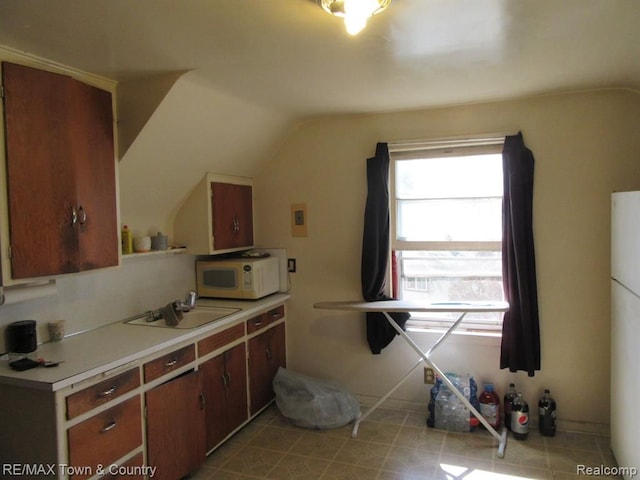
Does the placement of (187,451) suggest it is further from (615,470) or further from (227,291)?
(615,470)

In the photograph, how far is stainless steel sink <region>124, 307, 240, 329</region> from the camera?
2883mm

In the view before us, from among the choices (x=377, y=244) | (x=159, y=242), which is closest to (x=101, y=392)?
(x=159, y=242)

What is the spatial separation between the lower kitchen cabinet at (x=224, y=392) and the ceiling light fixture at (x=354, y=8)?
2.08 m

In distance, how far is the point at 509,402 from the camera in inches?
119

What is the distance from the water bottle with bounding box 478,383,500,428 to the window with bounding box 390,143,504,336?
0.42 metres

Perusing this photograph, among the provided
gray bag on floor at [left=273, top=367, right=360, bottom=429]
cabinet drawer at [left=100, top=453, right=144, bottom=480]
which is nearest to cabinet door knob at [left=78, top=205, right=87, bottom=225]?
cabinet drawer at [left=100, top=453, right=144, bottom=480]

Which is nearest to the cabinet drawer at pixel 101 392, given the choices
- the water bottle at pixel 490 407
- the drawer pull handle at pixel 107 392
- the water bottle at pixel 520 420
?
the drawer pull handle at pixel 107 392

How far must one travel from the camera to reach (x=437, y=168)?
3.32 m

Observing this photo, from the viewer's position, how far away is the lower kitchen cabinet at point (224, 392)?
2.76m

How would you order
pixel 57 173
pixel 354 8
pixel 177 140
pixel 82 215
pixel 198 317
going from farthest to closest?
1. pixel 198 317
2. pixel 177 140
3. pixel 82 215
4. pixel 57 173
5. pixel 354 8

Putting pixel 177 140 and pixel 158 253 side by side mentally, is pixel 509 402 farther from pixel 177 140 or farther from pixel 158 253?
pixel 177 140

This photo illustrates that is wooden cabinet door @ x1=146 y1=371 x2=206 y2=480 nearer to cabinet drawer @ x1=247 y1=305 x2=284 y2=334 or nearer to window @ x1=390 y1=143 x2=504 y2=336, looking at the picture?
cabinet drawer @ x1=247 y1=305 x2=284 y2=334

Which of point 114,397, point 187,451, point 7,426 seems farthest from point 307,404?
point 7,426

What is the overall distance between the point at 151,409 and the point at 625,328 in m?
2.55
